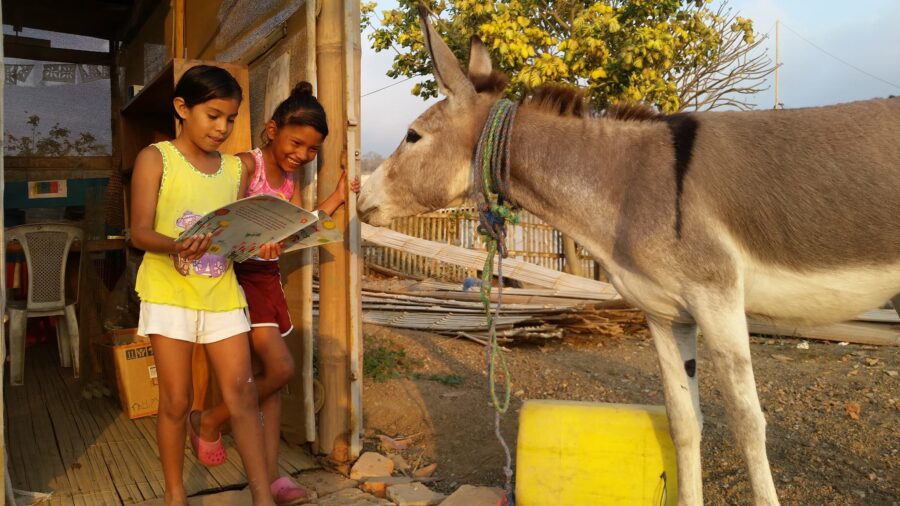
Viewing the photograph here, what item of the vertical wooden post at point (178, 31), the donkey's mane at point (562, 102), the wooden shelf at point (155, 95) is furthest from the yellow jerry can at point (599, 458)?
the vertical wooden post at point (178, 31)

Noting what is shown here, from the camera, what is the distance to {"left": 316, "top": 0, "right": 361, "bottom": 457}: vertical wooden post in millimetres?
3742

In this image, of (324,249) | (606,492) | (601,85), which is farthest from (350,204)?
(601,85)

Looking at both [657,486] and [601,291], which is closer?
[657,486]

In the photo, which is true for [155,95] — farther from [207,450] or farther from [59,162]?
[59,162]

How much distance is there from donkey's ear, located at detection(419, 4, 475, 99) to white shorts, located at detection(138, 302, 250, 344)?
1344 millimetres

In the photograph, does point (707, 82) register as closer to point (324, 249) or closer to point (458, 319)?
point (458, 319)

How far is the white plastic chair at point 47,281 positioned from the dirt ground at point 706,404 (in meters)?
2.63

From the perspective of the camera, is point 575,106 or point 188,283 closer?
point 188,283

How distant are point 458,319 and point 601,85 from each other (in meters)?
3.90

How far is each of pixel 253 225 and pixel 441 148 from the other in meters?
0.90

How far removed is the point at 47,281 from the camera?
18.8 ft

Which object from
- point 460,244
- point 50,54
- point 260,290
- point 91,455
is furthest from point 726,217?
point 460,244

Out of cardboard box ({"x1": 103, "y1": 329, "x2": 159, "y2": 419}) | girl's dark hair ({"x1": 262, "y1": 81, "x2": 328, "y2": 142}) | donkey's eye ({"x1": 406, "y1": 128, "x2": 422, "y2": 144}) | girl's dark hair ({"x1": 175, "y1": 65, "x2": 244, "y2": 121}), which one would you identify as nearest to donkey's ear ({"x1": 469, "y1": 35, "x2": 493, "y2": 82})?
donkey's eye ({"x1": 406, "y1": 128, "x2": 422, "y2": 144})

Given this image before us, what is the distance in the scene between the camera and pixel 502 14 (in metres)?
9.75
